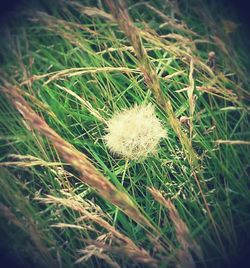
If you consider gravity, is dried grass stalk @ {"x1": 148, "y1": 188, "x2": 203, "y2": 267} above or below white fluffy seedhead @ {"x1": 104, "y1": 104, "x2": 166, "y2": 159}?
below

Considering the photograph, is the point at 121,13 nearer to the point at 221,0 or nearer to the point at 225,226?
the point at 225,226

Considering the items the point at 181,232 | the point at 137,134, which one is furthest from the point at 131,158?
the point at 181,232

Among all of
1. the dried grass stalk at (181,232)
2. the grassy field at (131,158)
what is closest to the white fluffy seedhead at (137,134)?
the grassy field at (131,158)

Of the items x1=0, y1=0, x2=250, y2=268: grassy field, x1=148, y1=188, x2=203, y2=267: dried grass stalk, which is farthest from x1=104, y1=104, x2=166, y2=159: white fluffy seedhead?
x1=148, y1=188, x2=203, y2=267: dried grass stalk

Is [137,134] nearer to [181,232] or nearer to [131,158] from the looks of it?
[131,158]

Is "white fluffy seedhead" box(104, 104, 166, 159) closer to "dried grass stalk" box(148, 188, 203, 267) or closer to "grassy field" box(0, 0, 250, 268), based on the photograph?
"grassy field" box(0, 0, 250, 268)

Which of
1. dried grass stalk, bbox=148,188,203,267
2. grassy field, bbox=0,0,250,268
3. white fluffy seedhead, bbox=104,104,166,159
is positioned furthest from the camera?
white fluffy seedhead, bbox=104,104,166,159

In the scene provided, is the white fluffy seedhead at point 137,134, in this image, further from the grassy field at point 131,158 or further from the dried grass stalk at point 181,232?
the dried grass stalk at point 181,232
